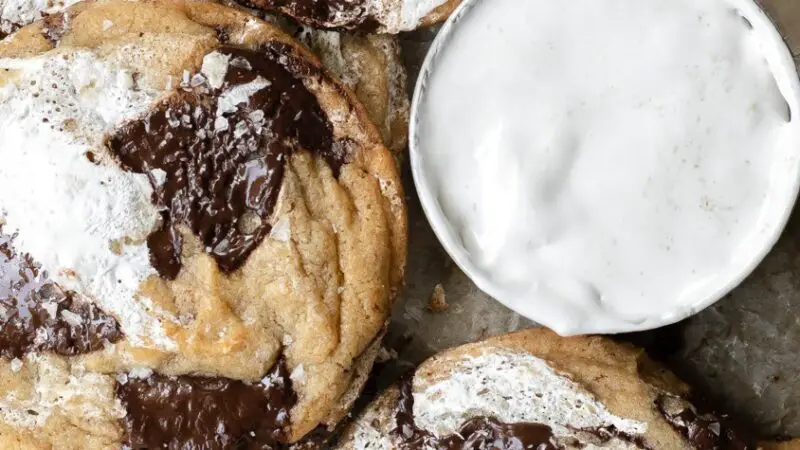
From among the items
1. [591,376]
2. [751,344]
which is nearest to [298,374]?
[591,376]

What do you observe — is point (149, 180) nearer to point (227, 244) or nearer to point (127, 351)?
point (227, 244)

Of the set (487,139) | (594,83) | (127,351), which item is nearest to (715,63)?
(594,83)

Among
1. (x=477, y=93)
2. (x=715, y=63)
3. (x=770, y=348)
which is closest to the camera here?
(x=715, y=63)

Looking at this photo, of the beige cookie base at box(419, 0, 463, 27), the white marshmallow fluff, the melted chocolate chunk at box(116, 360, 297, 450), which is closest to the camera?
the white marshmallow fluff

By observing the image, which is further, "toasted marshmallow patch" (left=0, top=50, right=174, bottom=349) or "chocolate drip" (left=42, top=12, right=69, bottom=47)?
"chocolate drip" (left=42, top=12, right=69, bottom=47)

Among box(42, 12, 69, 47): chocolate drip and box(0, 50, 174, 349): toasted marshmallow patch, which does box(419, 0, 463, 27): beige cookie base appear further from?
box(42, 12, 69, 47): chocolate drip

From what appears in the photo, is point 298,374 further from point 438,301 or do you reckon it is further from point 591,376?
point 591,376

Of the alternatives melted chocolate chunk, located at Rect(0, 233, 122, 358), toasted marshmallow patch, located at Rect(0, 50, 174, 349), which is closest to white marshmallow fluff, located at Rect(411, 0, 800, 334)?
toasted marshmallow patch, located at Rect(0, 50, 174, 349)
